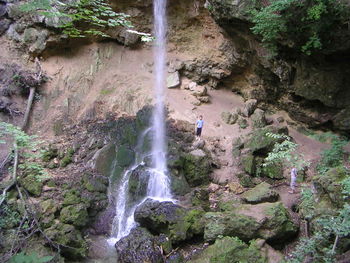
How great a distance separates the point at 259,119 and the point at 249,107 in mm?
784

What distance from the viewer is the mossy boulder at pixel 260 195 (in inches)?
360

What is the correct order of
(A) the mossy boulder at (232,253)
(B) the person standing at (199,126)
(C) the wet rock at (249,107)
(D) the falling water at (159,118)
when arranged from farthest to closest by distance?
(C) the wet rock at (249,107)
(B) the person standing at (199,126)
(D) the falling water at (159,118)
(A) the mossy boulder at (232,253)

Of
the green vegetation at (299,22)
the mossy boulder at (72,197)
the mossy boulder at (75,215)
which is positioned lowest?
the mossy boulder at (75,215)

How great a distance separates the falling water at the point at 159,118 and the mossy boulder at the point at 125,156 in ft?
2.75

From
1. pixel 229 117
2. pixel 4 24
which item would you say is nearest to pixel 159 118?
pixel 229 117

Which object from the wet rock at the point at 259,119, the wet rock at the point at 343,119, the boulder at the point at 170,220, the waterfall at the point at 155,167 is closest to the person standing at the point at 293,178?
the wet rock at the point at 259,119

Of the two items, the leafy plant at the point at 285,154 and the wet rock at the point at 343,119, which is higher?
the wet rock at the point at 343,119

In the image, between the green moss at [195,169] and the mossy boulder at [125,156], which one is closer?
the green moss at [195,169]

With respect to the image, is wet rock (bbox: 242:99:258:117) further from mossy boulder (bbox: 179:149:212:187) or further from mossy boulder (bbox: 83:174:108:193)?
mossy boulder (bbox: 83:174:108:193)

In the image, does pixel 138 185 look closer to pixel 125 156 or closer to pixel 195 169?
pixel 125 156

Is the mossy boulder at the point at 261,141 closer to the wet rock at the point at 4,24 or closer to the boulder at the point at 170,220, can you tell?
the boulder at the point at 170,220

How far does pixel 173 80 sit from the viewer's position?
46.6ft

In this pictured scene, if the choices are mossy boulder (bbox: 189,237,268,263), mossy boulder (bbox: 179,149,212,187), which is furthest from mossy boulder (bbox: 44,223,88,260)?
mossy boulder (bbox: 179,149,212,187)

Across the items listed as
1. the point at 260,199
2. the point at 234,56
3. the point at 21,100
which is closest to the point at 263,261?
the point at 260,199
